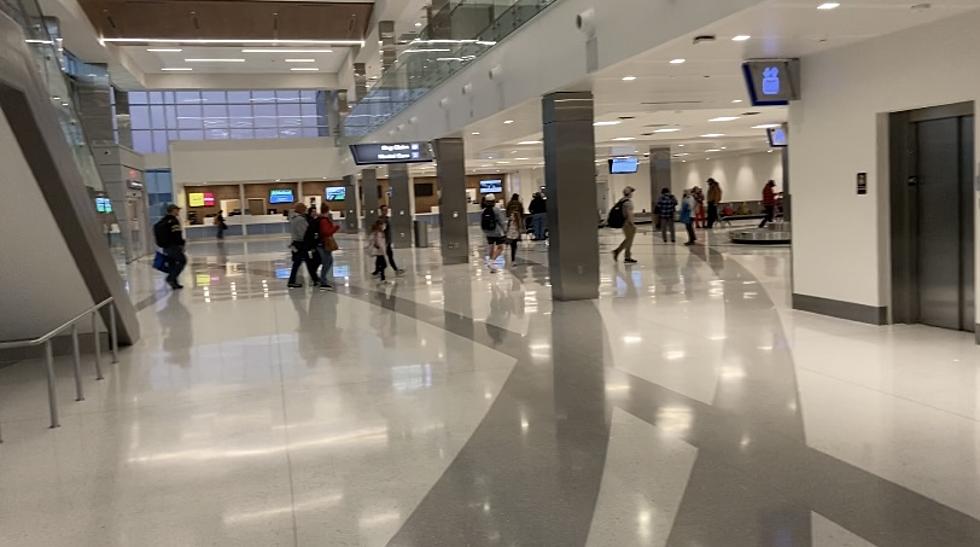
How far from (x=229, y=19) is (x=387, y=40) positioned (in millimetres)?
5385

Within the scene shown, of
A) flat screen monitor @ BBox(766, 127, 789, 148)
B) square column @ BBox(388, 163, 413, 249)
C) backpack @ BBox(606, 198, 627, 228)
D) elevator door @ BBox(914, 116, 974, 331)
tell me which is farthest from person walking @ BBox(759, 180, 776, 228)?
elevator door @ BBox(914, 116, 974, 331)

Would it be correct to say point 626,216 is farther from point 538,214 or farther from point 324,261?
point 538,214

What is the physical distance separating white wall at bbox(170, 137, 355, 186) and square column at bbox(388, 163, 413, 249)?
54.6 ft

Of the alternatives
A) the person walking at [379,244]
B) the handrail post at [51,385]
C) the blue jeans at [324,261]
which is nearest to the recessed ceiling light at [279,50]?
the person walking at [379,244]

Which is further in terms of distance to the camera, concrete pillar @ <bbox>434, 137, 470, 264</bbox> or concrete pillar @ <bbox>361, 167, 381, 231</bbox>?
concrete pillar @ <bbox>361, 167, 381, 231</bbox>

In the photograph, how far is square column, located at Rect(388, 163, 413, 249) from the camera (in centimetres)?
2936

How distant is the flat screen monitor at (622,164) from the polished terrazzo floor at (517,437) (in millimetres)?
27368

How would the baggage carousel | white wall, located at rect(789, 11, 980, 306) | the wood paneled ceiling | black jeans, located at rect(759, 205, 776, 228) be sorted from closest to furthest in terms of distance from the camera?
white wall, located at rect(789, 11, 980, 306) < the baggage carousel < the wood paneled ceiling < black jeans, located at rect(759, 205, 776, 228)

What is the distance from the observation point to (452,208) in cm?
2238

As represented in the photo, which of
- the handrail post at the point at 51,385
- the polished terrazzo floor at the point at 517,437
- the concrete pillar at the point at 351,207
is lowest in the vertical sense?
the polished terrazzo floor at the point at 517,437

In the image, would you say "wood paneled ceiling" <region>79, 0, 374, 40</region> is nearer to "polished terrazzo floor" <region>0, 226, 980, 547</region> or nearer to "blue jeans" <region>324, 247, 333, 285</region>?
"blue jeans" <region>324, 247, 333, 285</region>

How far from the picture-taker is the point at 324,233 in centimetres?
1692

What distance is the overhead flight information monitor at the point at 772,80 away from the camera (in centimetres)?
1035

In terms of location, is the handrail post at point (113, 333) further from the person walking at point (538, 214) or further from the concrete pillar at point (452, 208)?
the person walking at point (538, 214)
